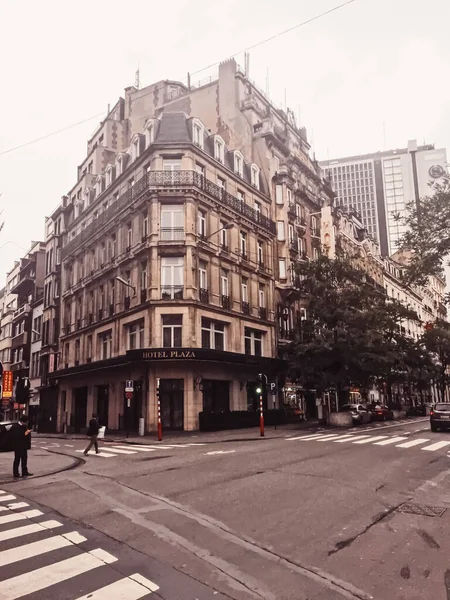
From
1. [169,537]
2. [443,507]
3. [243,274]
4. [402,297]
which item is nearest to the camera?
[169,537]

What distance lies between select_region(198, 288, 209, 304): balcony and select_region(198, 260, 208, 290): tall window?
0.21m

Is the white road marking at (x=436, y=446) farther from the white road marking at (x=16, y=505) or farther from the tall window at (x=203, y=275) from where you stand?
the tall window at (x=203, y=275)

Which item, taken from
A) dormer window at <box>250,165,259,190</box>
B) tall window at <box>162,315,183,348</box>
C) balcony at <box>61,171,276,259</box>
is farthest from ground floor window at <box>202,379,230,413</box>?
dormer window at <box>250,165,259,190</box>

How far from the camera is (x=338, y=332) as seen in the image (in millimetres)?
32906

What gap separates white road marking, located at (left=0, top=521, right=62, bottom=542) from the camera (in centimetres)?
707

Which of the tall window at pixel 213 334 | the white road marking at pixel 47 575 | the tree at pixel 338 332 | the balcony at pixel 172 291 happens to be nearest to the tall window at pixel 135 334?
the balcony at pixel 172 291

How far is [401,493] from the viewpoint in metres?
9.96

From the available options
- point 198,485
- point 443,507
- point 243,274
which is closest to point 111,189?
point 243,274

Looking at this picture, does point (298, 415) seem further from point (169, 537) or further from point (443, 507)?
point (169, 537)

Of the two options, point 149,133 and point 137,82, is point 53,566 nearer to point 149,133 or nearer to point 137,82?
point 149,133

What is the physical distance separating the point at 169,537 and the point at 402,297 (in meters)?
79.6

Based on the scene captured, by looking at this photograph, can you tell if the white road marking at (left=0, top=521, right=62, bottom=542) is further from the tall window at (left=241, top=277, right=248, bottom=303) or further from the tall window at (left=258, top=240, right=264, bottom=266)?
the tall window at (left=258, top=240, right=264, bottom=266)

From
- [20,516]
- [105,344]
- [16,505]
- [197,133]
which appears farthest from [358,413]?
[20,516]

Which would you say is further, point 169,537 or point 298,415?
point 298,415
